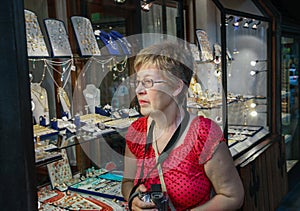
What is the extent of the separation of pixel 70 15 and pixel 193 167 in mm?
1181

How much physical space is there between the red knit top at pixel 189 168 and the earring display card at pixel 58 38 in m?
0.78

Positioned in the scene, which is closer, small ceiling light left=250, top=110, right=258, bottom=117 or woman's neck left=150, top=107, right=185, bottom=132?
woman's neck left=150, top=107, right=185, bottom=132

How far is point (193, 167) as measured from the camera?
1.43 metres

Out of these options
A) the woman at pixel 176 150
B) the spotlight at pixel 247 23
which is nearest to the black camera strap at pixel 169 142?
the woman at pixel 176 150

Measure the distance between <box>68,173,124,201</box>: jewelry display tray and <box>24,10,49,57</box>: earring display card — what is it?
795 millimetres

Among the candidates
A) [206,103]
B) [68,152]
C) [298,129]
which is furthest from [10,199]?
[298,129]

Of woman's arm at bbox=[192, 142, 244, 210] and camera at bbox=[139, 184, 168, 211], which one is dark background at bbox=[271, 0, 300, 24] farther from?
camera at bbox=[139, 184, 168, 211]

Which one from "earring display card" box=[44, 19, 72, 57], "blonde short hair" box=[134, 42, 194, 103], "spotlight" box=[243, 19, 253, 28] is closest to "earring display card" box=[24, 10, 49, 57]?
"earring display card" box=[44, 19, 72, 57]

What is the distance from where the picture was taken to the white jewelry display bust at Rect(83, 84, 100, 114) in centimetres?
225

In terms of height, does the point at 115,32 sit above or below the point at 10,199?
above

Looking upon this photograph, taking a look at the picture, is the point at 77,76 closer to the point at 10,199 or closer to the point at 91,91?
the point at 91,91

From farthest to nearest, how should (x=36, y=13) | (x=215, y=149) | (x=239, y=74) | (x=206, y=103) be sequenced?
1. (x=239, y=74)
2. (x=206, y=103)
3. (x=36, y=13)
4. (x=215, y=149)

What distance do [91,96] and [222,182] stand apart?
1.12 metres

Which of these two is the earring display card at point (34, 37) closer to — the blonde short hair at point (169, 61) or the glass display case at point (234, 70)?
the blonde short hair at point (169, 61)
